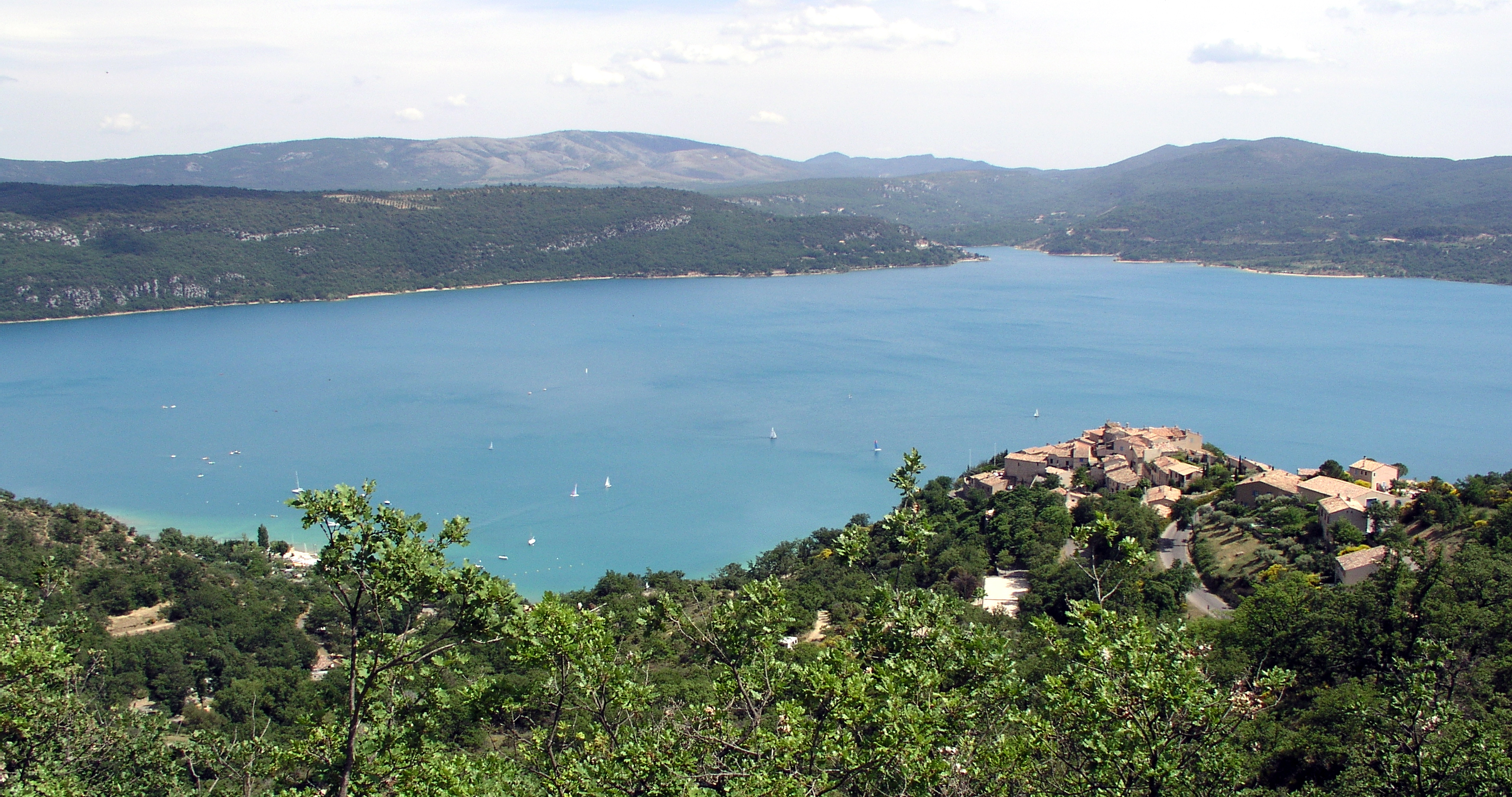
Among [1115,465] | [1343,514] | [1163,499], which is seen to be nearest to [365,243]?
[1115,465]

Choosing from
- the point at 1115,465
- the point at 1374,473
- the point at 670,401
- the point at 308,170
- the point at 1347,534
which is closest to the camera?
the point at 1347,534

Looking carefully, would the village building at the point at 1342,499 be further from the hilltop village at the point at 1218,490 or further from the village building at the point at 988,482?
the village building at the point at 988,482

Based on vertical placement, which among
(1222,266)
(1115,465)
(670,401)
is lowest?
(670,401)

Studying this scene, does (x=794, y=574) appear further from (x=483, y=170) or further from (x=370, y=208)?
(x=483, y=170)

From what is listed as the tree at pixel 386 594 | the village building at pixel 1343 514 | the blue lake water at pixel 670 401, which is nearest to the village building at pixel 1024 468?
the blue lake water at pixel 670 401

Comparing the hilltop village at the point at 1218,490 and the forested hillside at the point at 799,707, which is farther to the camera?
the hilltop village at the point at 1218,490

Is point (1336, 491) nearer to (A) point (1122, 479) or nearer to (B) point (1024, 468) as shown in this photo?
(A) point (1122, 479)
